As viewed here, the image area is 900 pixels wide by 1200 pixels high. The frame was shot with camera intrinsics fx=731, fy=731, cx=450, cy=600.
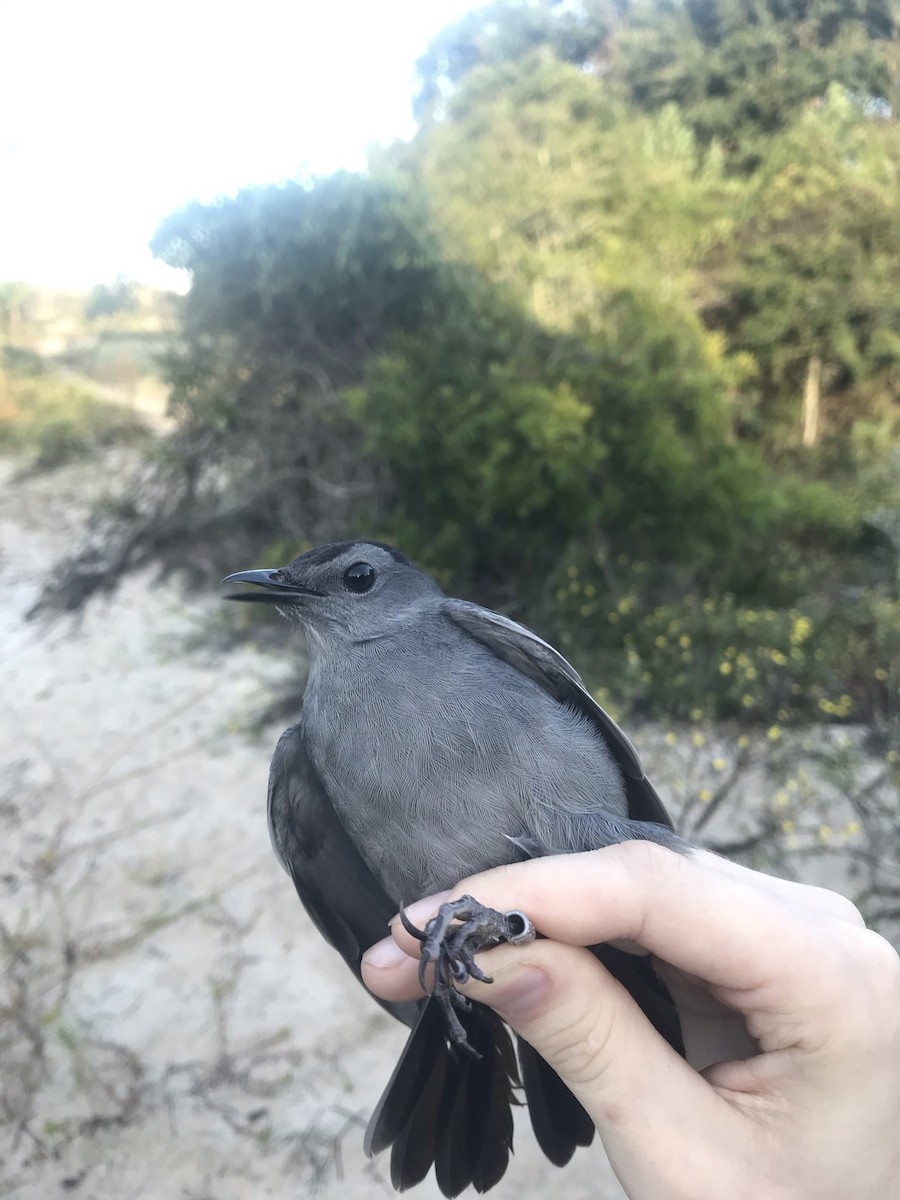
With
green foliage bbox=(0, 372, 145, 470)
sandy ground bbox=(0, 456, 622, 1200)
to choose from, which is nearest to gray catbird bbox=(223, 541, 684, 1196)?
sandy ground bbox=(0, 456, 622, 1200)

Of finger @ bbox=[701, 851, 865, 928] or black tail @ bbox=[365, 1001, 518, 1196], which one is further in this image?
black tail @ bbox=[365, 1001, 518, 1196]

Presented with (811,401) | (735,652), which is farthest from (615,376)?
(811,401)

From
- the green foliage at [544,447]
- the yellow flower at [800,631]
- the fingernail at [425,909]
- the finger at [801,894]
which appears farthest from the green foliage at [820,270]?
the fingernail at [425,909]

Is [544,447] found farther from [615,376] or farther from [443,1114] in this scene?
[443,1114]

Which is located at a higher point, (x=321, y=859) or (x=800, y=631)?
(x=321, y=859)

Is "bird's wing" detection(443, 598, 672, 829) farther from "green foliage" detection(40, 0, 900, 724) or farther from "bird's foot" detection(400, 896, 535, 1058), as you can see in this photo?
"green foliage" detection(40, 0, 900, 724)

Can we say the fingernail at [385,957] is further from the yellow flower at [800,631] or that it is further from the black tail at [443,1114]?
A: the yellow flower at [800,631]

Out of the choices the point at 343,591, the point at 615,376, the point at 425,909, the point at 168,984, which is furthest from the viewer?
the point at 615,376

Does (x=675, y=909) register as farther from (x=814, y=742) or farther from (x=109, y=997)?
(x=814, y=742)
